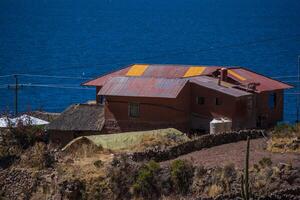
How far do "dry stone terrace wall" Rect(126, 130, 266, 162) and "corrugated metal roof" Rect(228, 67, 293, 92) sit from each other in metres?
13.3

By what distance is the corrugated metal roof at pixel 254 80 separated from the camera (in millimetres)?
52531

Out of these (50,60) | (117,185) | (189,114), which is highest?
(50,60)

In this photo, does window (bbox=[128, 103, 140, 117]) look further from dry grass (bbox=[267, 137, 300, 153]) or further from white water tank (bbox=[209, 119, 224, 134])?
dry grass (bbox=[267, 137, 300, 153])

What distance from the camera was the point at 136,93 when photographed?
48.9m

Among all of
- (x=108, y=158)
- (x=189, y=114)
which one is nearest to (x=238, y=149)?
(x=108, y=158)

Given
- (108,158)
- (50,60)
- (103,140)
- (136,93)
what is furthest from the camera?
(50,60)

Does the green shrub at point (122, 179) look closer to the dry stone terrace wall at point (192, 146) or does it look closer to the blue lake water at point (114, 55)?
the dry stone terrace wall at point (192, 146)

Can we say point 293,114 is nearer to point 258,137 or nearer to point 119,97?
point 119,97

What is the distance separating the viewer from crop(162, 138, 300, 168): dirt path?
32.9 m

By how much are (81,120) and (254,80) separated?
35.3 feet

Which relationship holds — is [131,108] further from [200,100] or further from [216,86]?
[216,86]

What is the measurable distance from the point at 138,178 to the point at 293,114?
52.9 metres

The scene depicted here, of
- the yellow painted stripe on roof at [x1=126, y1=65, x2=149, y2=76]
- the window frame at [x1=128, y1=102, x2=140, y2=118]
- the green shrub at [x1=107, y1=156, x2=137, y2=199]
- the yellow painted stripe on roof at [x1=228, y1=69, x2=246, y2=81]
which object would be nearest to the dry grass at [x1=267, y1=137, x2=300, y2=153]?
the green shrub at [x1=107, y1=156, x2=137, y2=199]

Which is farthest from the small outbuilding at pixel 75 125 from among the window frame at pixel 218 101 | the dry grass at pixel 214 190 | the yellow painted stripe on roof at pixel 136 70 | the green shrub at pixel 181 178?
the dry grass at pixel 214 190
